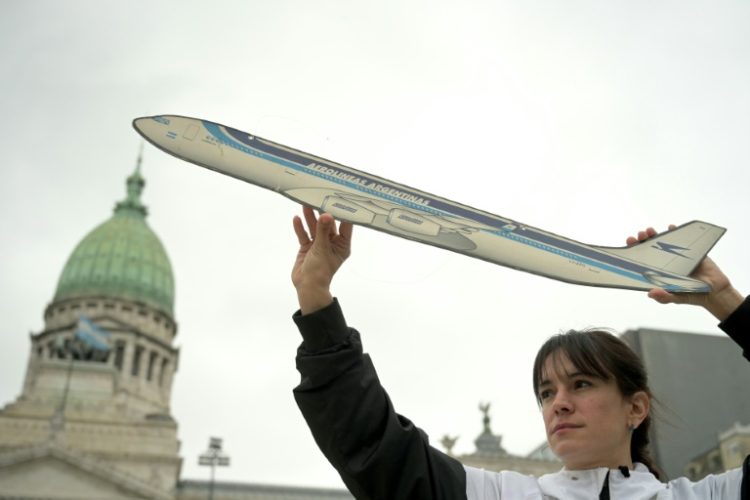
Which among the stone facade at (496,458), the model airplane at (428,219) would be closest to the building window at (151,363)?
the stone facade at (496,458)

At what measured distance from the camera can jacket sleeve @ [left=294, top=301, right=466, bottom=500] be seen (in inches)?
145

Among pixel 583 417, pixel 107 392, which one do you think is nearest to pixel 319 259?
pixel 583 417

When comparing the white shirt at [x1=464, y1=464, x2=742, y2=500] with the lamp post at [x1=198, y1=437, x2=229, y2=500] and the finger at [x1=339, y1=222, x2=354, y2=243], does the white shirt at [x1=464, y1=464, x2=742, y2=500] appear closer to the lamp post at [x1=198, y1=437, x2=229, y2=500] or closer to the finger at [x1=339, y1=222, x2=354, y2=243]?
the finger at [x1=339, y1=222, x2=354, y2=243]

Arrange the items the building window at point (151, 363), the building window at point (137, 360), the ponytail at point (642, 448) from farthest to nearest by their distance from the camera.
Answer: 1. the building window at point (151, 363)
2. the building window at point (137, 360)
3. the ponytail at point (642, 448)

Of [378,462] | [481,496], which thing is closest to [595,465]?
[481,496]

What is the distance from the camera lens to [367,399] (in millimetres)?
3725

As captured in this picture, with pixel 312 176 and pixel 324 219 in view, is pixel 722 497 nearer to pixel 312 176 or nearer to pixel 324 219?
pixel 324 219

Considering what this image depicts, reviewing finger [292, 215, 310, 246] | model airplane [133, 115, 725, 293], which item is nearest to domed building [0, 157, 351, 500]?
model airplane [133, 115, 725, 293]

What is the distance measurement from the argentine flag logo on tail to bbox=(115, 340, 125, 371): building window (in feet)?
8.43

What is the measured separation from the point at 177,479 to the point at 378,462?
6864 centimetres

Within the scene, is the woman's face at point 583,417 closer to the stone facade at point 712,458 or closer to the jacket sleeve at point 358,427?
the jacket sleeve at point 358,427

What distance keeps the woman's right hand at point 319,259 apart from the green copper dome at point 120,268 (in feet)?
274

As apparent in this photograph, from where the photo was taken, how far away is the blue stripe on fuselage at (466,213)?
15.0ft

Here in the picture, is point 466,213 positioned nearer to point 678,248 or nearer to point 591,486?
point 678,248
